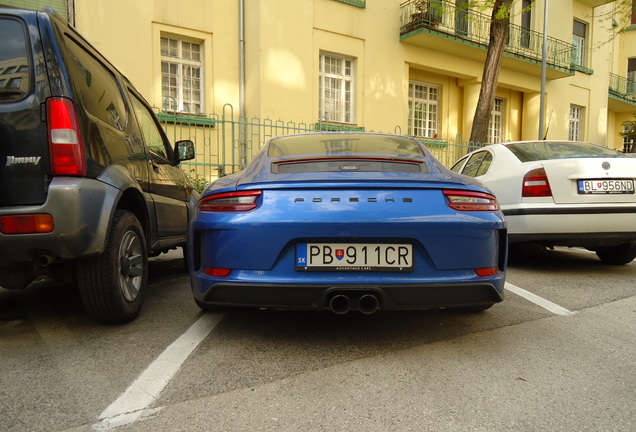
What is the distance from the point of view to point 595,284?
4172 mm

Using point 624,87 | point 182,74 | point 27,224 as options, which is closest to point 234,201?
point 27,224

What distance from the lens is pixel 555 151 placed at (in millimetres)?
4723

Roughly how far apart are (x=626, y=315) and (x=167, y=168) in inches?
150

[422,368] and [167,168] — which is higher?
[167,168]

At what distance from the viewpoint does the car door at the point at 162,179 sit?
3.57 m

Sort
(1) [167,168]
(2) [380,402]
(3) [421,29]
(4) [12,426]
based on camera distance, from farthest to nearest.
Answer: (3) [421,29]
(1) [167,168]
(2) [380,402]
(4) [12,426]

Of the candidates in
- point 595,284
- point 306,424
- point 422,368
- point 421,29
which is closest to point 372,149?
point 422,368

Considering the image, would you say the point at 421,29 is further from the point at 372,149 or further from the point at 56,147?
the point at 56,147

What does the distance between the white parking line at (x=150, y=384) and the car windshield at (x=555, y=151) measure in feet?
12.1

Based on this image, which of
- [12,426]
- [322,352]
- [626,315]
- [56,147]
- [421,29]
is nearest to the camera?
[12,426]

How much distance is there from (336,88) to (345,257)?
11247 mm

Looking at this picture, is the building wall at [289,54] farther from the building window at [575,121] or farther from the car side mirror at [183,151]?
the car side mirror at [183,151]

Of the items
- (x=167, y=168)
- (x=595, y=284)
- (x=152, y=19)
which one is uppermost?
(x=152, y=19)

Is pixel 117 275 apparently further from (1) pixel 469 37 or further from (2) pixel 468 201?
(1) pixel 469 37
